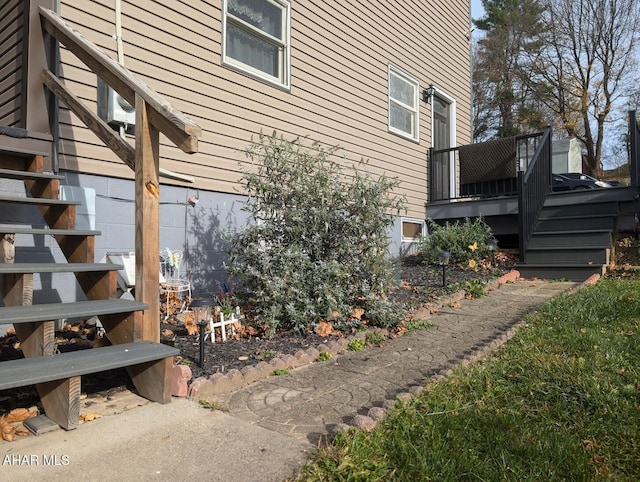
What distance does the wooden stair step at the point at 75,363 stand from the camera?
6.81 ft

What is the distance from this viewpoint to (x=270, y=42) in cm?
607

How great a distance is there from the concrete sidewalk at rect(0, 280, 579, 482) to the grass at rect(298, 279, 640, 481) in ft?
0.55

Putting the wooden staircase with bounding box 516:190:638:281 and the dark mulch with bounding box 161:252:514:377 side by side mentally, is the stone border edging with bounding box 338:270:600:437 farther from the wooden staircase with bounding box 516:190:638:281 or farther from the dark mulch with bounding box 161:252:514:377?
the wooden staircase with bounding box 516:190:638:281

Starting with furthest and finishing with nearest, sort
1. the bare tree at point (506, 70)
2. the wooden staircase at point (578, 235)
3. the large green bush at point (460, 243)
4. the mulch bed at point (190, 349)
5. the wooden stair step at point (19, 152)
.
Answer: the bare tree at point (506, 70) → the large green bush at point (460, 243) → the wooden staircase at point (578, 235) → the wooden stair step at point (19, 152) → the mulch bed at point (190, 349)

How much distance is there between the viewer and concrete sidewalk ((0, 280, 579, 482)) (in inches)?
76.3

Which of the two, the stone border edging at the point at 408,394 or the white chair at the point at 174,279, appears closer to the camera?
the stone border edging at the point at 408,394

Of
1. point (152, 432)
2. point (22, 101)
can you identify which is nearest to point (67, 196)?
point (22, 101)

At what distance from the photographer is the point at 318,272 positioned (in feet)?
13.2

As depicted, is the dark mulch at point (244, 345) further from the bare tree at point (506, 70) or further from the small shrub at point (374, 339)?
the bare tree at point (506, 70)

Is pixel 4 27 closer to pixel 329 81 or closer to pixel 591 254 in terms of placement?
pixel 329 81

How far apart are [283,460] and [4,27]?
15.8 feet

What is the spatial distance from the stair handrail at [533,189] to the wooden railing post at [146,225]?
586cm

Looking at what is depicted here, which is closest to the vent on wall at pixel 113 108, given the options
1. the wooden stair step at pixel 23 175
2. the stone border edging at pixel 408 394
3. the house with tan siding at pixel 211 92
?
the house with tan siding at pixel 211 92

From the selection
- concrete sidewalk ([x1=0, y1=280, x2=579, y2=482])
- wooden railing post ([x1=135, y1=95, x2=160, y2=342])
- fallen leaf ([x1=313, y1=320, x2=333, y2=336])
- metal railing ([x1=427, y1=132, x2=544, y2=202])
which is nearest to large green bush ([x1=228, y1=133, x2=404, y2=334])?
fallen leaf ([x1=313, y1=320, x2=333, y2=336])
